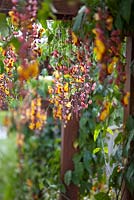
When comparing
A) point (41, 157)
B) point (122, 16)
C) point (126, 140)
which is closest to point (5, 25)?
point (122, 16)

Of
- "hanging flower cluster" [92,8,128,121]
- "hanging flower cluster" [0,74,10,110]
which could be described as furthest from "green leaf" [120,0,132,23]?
"hanging flower cluster" [0,74,10,110]

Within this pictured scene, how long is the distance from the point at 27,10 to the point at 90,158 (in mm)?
2128

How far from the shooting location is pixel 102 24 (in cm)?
103

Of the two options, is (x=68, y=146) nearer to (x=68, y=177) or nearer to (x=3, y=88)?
(x=68, y=177)

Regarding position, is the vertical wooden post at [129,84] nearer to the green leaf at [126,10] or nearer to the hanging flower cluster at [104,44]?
the hanging flower cluster at [104,44]

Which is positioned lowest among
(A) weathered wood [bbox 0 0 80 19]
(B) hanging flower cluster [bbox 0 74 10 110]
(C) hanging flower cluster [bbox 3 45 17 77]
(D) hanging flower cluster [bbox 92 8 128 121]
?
(B) hanging flower cluster [bbox 0 74 10 110]

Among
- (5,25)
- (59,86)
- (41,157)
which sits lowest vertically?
(41,157)

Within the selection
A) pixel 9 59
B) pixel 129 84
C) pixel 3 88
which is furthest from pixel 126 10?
pixel 3 88

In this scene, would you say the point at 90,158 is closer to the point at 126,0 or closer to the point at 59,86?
the point at 59,86

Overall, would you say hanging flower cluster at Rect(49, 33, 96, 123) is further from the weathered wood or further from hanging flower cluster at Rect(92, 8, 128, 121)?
hanging flower cluster at Rect(92, 8, 128, 121)

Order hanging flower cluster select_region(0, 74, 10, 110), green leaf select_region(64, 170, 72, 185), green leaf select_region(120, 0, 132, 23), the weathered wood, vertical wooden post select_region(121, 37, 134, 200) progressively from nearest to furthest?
green leaf select_region(120, 0, 132, 23)
the weathered wood
vertical wooden post select_region(121, 37, 134, 200)
hanging flower cluster select_region(0, 74, 10, 110)
green leaf select_region(64, 170, 72, 185)

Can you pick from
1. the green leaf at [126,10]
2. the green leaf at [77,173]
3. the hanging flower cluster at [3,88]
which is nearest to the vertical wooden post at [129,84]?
the green leaf at [126,10]

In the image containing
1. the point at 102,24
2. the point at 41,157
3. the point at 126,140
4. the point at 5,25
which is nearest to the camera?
the point at 102,24

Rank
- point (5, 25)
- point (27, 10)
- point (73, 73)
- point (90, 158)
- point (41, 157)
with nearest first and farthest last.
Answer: point (27, 10) < point (5, 25) < point (73, 73) < point (90, 158) < point (41, 157)
